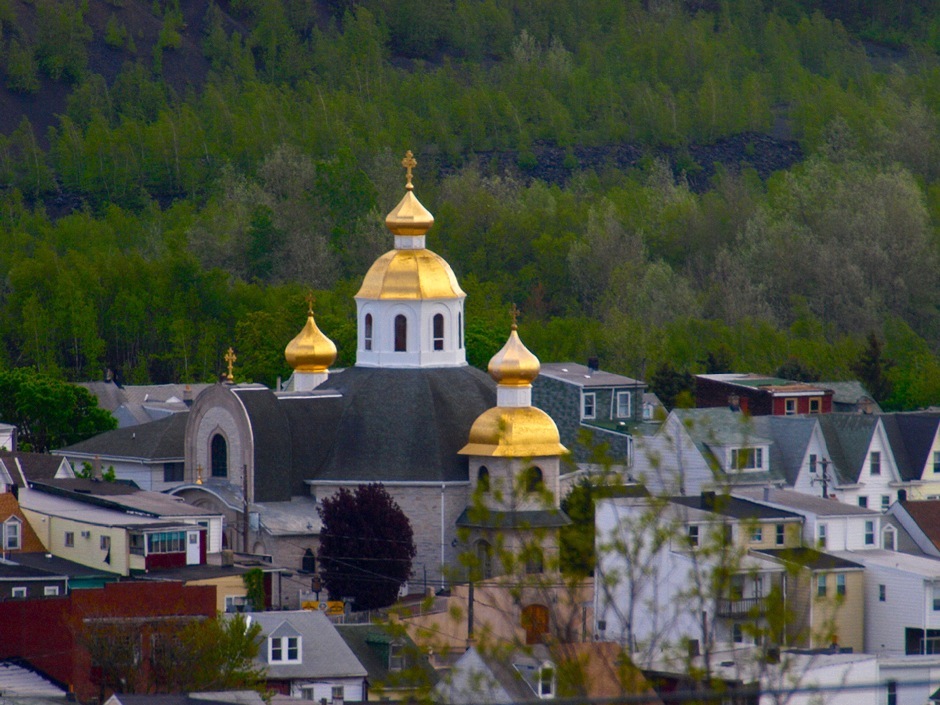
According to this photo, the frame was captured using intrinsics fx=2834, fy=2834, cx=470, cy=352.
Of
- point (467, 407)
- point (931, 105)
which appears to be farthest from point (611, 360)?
point (931, 105)

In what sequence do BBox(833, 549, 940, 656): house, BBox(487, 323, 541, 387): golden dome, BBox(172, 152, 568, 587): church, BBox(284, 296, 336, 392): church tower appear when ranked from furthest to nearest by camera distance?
BBox(284, 296, 336, 392): church tower, BBox(487, 323, 541, 387): golden dome, BBox(172, 152, 568, 587): church, BBox(833, 549, 940, 656): house

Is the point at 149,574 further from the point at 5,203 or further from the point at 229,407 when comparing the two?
the point at 5,203

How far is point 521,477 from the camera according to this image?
25.2 meters

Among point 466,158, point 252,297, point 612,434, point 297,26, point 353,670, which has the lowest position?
point 353,670

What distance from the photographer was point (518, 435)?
2383 inches

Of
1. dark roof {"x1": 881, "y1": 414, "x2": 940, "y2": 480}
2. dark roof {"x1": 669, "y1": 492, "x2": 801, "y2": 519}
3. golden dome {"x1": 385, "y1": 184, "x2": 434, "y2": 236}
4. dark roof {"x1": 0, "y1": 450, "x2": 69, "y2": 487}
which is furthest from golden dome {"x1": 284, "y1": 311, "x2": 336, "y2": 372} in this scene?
dark roof {"x1": 881, "y1": 414, "x2": 940, "y2": 480}

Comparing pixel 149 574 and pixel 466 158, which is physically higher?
pixel 466 158

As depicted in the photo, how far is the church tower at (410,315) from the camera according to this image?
6519cm

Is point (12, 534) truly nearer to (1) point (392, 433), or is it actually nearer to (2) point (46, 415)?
(1) point (392, 433)

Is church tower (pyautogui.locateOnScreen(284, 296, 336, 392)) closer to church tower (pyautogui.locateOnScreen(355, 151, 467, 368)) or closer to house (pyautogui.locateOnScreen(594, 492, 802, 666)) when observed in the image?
church tower (pyautogui.locateOnScreen(355, 151, 467, 368))

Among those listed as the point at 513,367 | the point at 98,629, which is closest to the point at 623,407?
the point at 513,367

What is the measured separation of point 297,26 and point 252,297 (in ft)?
189

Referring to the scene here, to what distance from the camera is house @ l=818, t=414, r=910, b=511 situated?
67625mm

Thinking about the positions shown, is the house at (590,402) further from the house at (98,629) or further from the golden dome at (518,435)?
the house at (98,629)
